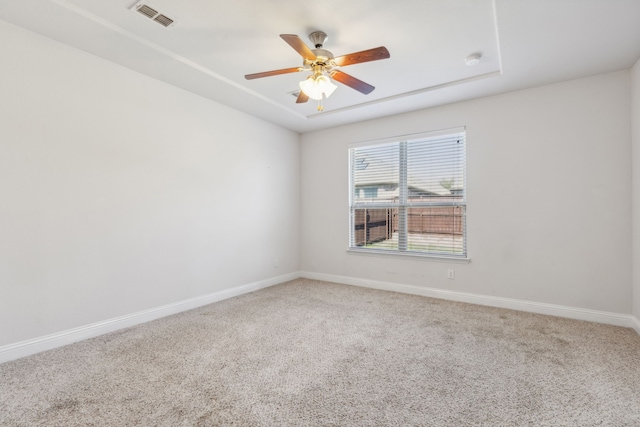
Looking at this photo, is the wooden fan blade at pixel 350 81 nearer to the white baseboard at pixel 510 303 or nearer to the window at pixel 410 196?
the window at pixel 410 196

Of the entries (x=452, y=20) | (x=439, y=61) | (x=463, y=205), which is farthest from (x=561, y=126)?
(x=452, y=20)

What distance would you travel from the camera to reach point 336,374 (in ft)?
6.76

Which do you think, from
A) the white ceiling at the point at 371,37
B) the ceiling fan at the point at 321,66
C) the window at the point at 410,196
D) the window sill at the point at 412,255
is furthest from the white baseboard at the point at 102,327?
the ceiling fan at the point at 321,66

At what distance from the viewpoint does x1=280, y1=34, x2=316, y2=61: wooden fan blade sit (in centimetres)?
189

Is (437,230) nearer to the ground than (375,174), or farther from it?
nearer to the ground

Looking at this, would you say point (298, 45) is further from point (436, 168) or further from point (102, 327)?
point (102, 327)

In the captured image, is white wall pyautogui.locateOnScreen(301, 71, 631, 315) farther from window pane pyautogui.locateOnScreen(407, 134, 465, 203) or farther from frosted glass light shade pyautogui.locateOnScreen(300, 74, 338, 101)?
frosted glass light shade pyautogui.locateOnScreen(300, 74, 338, 101)

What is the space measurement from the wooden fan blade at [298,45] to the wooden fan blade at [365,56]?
0.20 m

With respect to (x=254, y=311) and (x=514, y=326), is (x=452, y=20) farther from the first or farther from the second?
(x=254, y=311)

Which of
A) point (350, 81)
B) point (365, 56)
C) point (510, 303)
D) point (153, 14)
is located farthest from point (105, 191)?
point (510, 303)

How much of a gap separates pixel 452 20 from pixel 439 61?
0.60 metres

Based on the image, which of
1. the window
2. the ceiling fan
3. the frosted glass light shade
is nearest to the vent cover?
the ceiling fan

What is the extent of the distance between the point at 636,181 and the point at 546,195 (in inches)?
27.0

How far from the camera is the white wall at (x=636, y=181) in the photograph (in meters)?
2.73
